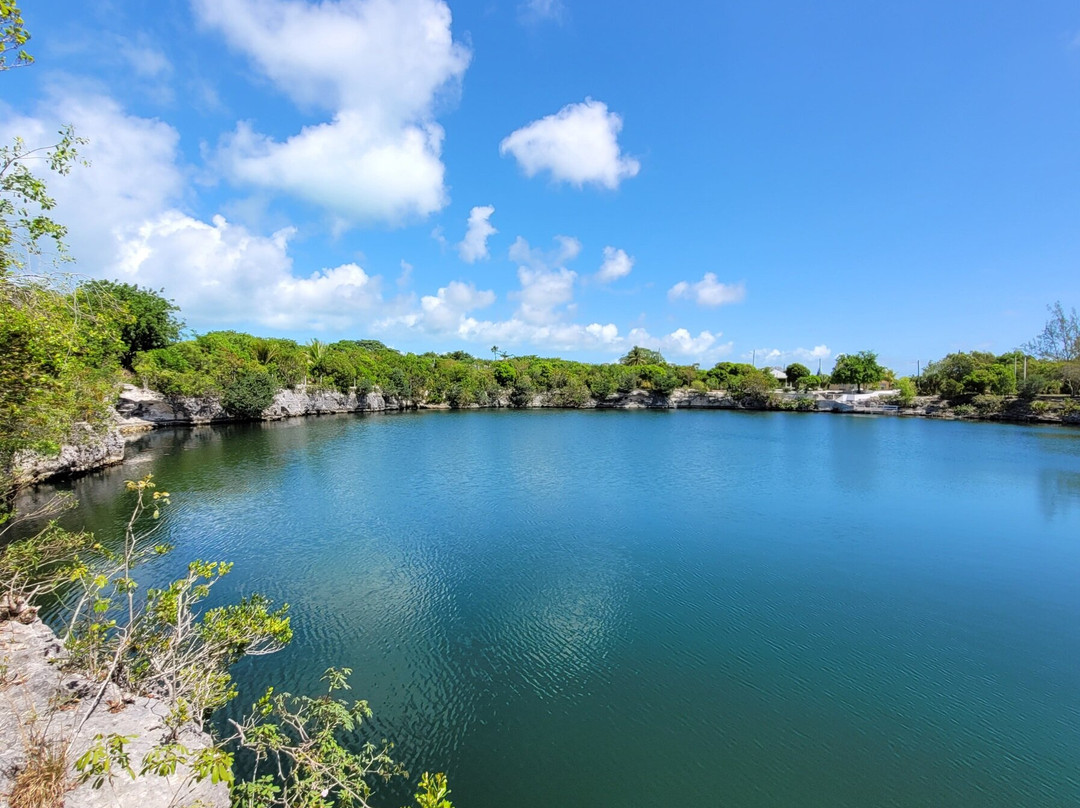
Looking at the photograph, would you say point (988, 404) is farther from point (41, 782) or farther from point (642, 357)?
point (41, 782)

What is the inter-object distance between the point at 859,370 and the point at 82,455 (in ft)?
331

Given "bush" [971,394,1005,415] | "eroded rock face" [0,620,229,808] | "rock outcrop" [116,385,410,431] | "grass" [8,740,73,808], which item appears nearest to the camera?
"grass" [8,740,73,808]

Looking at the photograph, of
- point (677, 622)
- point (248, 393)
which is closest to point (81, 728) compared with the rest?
point (677, 622)

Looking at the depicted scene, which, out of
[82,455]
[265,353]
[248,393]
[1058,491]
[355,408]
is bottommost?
[1058,491]

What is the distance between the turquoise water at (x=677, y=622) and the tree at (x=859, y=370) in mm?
64952

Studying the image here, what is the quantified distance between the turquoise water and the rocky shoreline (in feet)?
8.11

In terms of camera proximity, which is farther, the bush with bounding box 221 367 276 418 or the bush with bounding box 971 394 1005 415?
the bush with bounding box 971 394 1005 415

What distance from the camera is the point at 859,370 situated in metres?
85.4

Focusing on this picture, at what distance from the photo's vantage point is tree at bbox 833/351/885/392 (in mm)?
85750

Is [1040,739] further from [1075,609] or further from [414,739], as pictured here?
[414,739]

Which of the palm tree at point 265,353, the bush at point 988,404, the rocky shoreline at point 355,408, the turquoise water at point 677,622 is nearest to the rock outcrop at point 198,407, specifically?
the rocky shoreline at point 355,408

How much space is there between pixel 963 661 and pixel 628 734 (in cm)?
779

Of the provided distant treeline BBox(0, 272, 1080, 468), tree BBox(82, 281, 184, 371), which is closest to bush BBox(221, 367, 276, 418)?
distant treeline BBox(0, 272, 1080, 468)

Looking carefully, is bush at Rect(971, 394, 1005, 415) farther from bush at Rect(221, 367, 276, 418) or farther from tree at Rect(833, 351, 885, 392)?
bush at Rect(221, 367, 276, 418)
